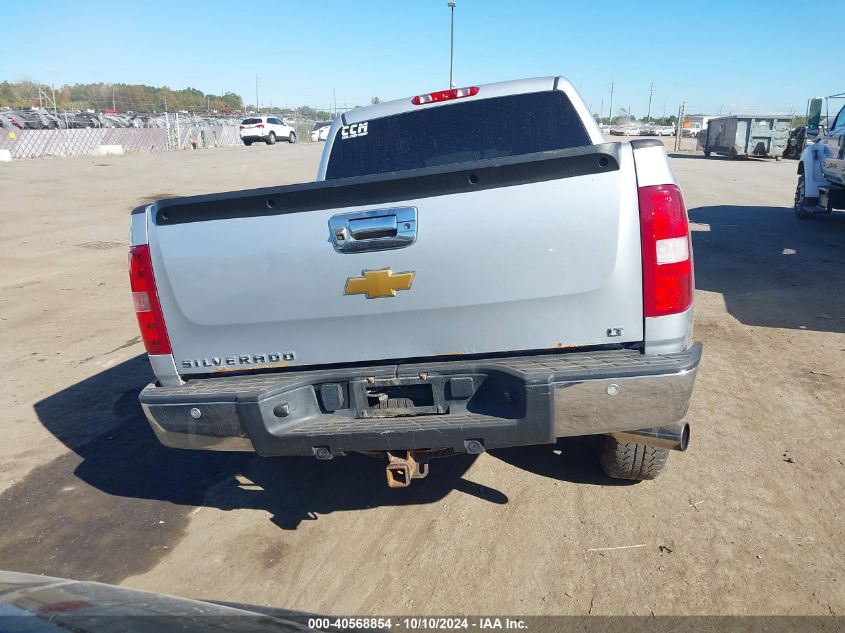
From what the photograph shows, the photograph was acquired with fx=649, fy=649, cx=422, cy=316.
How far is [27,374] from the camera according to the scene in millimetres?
6055

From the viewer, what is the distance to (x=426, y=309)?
2896 mm

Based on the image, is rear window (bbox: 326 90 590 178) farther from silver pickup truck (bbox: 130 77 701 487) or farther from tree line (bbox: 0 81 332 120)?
tree line (bbox: 0 81 332 120)

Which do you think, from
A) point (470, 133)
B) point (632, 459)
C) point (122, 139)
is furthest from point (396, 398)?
point (122, 139)

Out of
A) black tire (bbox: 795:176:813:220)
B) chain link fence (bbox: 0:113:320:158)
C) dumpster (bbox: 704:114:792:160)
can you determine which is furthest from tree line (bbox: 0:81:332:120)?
black tire (bbox: 795:176:813:220)

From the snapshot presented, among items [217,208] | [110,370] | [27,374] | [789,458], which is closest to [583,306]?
[217,208]

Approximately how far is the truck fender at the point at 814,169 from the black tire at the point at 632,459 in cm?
959

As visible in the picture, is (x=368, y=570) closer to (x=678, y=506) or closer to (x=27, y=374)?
(x=678, y=506)

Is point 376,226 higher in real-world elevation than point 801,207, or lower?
higher

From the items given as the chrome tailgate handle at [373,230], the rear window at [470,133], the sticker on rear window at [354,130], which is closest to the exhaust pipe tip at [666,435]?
the chrome tailgate handle at [373,230]

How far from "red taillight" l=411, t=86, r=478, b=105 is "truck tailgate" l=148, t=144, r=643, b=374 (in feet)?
5.99

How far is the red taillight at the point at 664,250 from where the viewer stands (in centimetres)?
268

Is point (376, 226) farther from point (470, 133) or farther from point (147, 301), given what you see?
point (470, 133)

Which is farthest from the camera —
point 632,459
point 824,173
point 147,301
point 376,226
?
point 824,173

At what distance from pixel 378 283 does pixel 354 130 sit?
2179 mm
